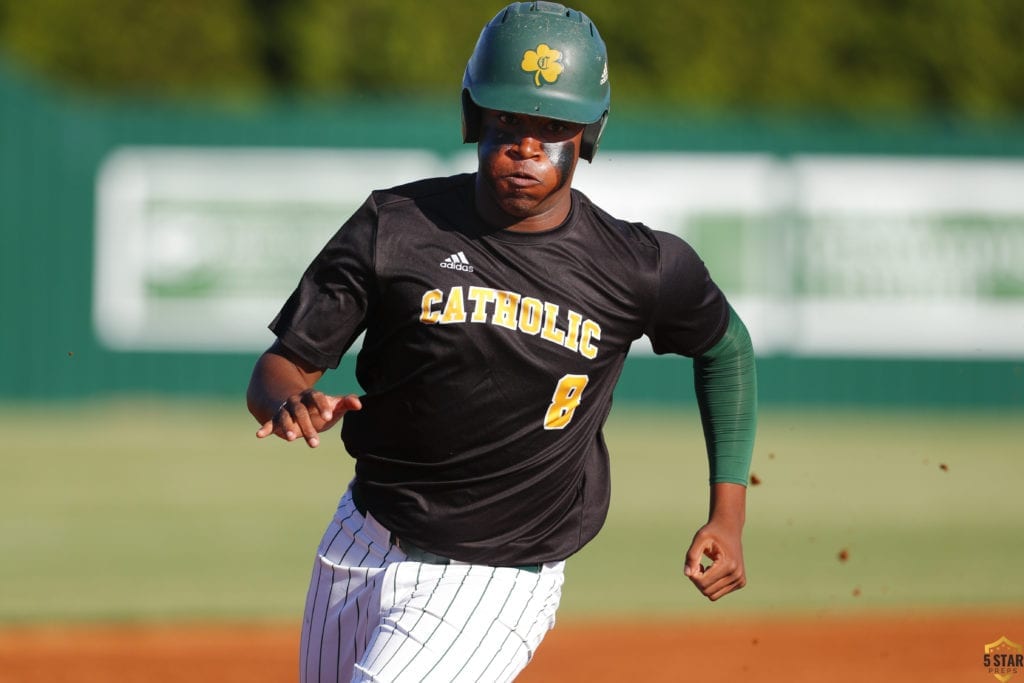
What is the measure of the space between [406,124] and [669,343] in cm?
1291

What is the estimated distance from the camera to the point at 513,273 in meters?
3.93

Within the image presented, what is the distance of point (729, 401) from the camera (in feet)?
14.3

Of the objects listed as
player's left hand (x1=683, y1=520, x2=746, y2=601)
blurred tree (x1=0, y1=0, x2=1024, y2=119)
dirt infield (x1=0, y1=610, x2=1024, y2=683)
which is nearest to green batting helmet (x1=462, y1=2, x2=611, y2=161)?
player's left hand (x1=683, y1=520, x2=746, y2=601)

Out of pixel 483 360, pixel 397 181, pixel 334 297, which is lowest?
pixel 483 360

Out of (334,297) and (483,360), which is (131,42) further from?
(483,360)

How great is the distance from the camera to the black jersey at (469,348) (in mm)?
3869

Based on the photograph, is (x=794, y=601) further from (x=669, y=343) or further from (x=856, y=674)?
(x=669, y=343)

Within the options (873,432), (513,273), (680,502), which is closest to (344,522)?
(513,273)

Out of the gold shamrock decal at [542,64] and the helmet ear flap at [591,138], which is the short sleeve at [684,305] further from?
the gold shamrock decal at [542,64]

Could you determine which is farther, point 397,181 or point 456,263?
point 397,181

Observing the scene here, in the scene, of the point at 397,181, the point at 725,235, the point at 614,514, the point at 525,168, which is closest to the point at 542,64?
the point at 525,168

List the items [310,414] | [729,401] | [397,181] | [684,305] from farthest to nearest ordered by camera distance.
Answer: [397,181] → [729,401] → [684,305] → [310,414]

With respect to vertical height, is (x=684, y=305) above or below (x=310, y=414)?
above

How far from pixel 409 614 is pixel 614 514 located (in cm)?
806
